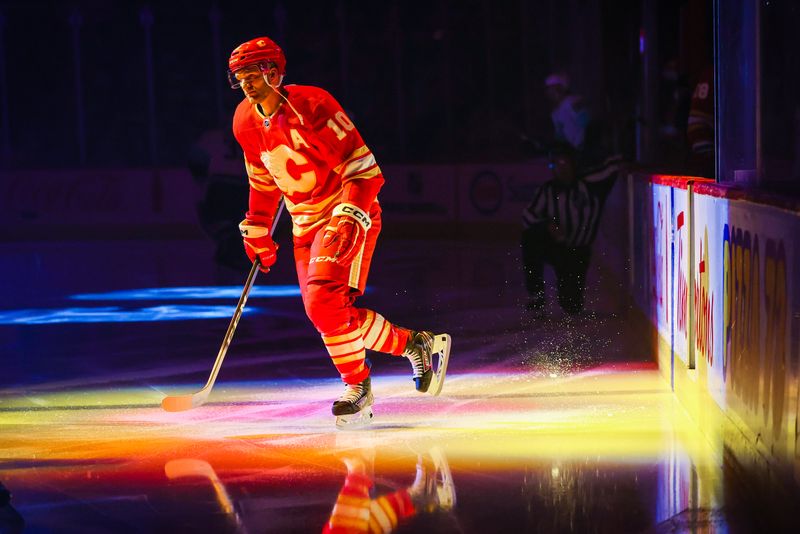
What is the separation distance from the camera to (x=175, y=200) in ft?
65.8

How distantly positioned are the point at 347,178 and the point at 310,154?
19cm

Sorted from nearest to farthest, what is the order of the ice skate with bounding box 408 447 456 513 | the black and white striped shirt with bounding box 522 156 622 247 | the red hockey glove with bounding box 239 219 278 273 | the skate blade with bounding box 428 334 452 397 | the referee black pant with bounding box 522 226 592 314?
the ice skate with bounding box 408 447 456 513
the red hockey glove with bounding box 239 219 278 273
the skate blade with bounding box 428 334 452 397
the black and white striped shirt with bounding box 522 156 622 247
the referee black pant with bounding box 522 226 592 314

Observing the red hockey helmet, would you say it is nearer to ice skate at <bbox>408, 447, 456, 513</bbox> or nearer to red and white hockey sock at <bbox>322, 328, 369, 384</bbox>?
red and white hockey sock at <bbox>322, 328, 369, 384</bbox>

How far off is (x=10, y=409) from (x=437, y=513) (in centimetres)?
299


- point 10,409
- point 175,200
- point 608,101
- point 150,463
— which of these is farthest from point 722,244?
point 175,200

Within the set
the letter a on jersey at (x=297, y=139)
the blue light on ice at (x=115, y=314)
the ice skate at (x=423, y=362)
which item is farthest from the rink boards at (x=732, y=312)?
the blue light on ice at (x=115, y=314)

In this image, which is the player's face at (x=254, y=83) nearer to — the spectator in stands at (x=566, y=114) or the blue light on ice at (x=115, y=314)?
the blue light on ice at (x=115, y=314)

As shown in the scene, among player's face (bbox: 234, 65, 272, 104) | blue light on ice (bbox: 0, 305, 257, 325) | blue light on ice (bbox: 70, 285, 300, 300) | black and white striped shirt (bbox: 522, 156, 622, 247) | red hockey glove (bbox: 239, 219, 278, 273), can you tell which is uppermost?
player's face (bbox: 234, 65, 272, 104)

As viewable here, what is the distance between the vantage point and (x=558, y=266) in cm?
980

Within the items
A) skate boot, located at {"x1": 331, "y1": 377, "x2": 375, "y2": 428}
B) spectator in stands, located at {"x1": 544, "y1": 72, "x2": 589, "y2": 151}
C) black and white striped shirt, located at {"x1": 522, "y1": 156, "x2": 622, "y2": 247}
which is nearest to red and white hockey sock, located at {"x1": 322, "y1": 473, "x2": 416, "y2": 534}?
skate boot, located at {"x1": 331, "y1": 377, "x2": 375, "y2": 428}

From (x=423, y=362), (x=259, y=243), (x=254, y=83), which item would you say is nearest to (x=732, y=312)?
(x=423, y=362)

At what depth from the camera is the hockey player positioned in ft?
17.9

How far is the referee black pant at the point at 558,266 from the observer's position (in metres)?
9.66

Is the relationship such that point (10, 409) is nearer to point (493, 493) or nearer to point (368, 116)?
point (493, 493)
